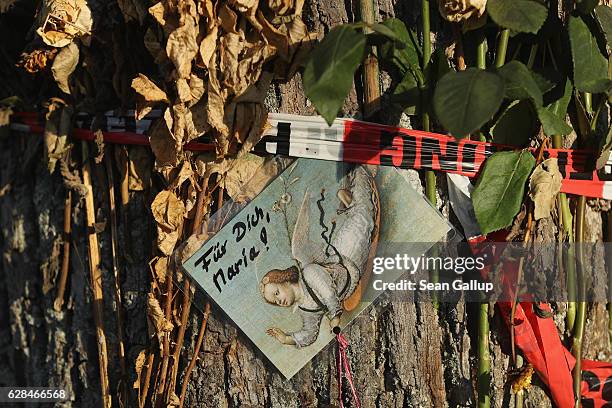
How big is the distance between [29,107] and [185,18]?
59 cm

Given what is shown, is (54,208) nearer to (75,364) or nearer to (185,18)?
(75,364)

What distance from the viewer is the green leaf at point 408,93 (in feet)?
4.47

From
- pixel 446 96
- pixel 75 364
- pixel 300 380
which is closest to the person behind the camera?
pixel 446 96

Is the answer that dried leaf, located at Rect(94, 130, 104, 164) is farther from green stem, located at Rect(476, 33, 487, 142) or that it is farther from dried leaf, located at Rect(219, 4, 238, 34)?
green stem, located at Rect(476, 33, 487, 142)

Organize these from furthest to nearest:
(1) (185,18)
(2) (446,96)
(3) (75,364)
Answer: (3) (75,364), (1) (185,18), (2) (446,96)

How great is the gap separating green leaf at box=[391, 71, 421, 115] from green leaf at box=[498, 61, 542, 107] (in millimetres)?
167

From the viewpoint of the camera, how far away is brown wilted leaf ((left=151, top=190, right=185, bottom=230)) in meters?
1.42

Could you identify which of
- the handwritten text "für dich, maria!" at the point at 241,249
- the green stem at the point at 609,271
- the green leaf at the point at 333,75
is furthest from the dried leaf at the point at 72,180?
the green stem at the point at 609,271

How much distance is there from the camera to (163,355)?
1477 millimetres

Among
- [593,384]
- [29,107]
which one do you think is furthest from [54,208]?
[593,384]

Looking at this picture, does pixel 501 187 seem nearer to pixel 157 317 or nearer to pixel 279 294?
pixel 279 294

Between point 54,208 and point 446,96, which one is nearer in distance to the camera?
point 446,96

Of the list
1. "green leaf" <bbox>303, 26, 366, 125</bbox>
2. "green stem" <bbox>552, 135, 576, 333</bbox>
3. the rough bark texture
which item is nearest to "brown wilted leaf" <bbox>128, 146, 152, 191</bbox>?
the rough bark texture

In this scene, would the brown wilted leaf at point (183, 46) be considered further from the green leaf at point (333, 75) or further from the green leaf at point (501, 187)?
the green leaf at point (501, 187)
